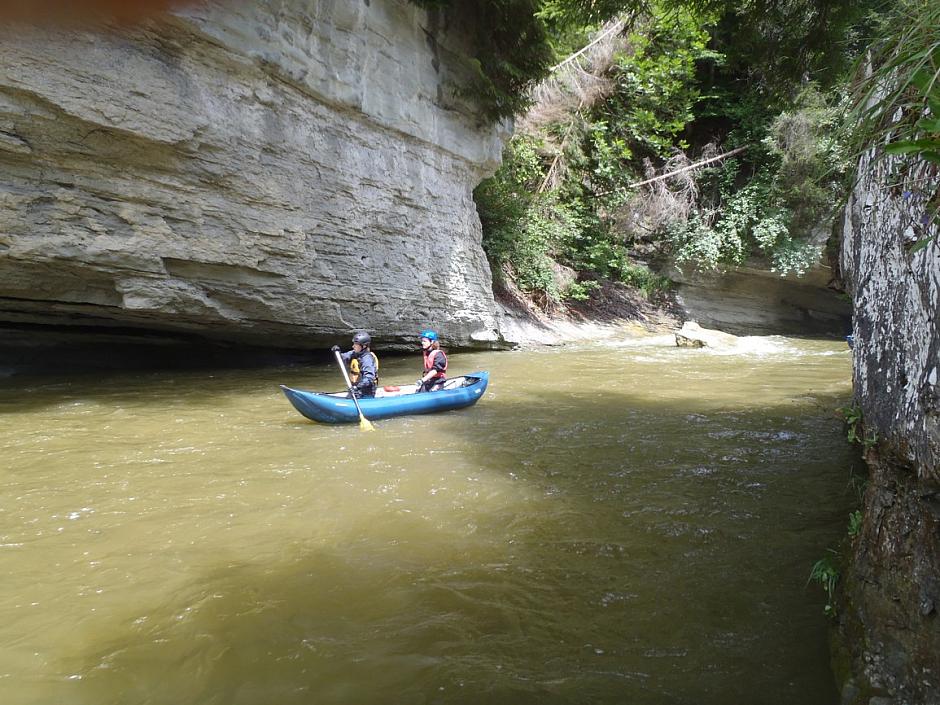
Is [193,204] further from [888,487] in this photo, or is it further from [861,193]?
[888,487]

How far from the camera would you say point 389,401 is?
284 inches

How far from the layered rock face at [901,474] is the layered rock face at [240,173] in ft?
22.1

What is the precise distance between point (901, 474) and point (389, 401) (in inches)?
226

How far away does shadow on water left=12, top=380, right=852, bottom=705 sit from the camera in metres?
2.26

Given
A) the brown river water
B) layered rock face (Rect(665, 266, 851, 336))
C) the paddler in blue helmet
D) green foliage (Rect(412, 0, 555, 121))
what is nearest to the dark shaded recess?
the brown river water

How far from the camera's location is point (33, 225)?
6.90 m

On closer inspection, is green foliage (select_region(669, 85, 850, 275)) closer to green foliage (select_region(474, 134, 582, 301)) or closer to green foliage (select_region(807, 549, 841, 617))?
green foliage (select_region(474, 134, 582, 301))

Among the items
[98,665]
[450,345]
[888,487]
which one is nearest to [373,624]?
[98,665]

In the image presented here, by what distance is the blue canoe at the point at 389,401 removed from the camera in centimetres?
659

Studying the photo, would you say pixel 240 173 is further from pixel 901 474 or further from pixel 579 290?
pixel 579 290

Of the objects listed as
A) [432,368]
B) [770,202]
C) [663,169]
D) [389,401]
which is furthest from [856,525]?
[663,169]

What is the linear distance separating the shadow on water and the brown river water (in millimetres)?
12

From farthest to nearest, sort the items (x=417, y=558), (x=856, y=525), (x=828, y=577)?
(x=417, y=558) < (x=828, y=577) < (x=856, y=525)

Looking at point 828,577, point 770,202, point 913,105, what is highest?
point 770,202
